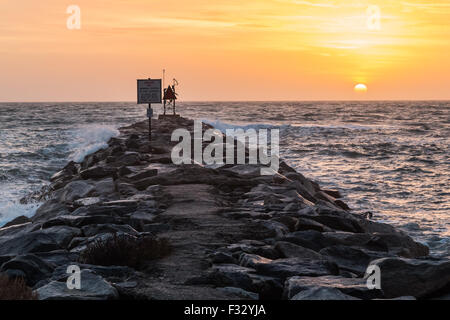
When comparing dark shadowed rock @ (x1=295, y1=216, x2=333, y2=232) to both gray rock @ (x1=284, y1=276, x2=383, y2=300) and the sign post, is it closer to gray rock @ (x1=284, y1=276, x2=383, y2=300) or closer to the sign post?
gray rock @ (x1=284, y1=276, x2=383, y2=300)

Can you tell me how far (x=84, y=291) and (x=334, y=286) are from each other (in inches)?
83.3

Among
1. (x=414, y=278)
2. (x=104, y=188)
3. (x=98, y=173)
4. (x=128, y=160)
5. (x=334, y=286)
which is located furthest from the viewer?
(x=128, y=160)

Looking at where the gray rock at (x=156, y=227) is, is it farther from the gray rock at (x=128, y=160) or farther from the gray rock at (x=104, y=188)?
the gray rock at (x=128, y=160)

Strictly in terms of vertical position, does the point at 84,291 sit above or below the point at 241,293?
above

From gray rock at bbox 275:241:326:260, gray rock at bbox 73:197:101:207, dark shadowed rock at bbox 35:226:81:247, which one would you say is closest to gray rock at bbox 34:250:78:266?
dark shadowed rock at bbox 35:226:81:247

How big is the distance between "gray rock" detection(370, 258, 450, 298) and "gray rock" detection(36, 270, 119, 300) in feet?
8.05

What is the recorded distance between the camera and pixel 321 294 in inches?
204

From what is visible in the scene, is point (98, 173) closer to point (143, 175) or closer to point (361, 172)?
point (143, 175)

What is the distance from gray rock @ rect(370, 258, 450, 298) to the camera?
5.81 metres

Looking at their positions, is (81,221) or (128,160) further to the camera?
(128,160)

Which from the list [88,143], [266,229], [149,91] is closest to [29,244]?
[266,229]

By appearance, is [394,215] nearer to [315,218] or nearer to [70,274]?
[315,218]
